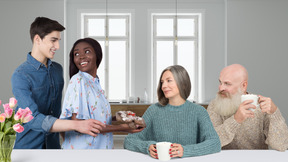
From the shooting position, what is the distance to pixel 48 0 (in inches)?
258

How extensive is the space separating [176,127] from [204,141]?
0.63 feet

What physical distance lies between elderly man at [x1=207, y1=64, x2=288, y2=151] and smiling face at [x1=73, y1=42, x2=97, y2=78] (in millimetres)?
843

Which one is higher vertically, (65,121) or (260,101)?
(260,101)

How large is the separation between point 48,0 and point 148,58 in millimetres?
2682

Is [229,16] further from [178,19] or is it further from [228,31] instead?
[178,19]

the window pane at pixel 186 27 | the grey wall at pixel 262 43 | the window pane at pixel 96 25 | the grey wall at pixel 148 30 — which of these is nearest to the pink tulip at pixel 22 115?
the grey wall at pixel 148 30

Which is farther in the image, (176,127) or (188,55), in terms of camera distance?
(188,55)

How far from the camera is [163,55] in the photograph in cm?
718

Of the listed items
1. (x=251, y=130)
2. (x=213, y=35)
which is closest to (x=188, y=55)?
(x=213, y=35)

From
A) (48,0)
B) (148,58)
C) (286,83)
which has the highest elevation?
(48,0)

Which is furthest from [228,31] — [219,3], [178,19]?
[178,19]

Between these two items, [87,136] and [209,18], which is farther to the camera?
[209,18]

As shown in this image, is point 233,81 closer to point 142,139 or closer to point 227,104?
point 227,104

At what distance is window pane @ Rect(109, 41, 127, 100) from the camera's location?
7188 mm
